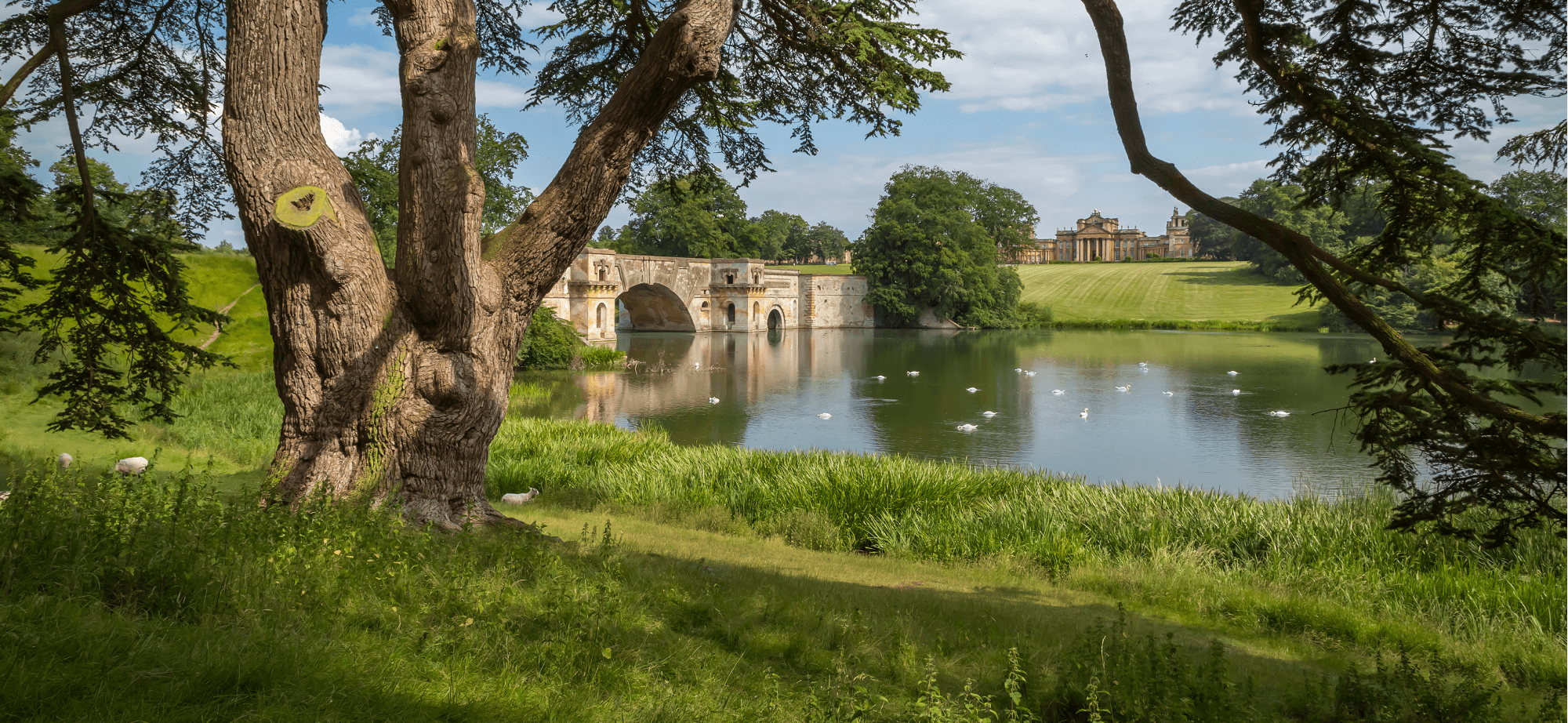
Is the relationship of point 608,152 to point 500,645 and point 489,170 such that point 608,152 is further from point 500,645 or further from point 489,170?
point 489,170

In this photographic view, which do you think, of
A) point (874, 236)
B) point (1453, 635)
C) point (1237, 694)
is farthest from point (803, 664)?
point (874, 236)

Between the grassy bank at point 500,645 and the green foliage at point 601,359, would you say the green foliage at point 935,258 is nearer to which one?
the green foliage at point 601,359

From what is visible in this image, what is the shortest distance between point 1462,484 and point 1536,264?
733 mm

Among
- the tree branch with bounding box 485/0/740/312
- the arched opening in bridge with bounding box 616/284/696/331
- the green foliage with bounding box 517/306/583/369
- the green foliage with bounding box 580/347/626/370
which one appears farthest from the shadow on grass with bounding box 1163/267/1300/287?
the tree branch with bounding box 485/0/740/312

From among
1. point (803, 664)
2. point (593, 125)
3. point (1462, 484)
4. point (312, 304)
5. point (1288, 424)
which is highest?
point (593, 125)

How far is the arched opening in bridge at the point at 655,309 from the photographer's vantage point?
48.2 meters

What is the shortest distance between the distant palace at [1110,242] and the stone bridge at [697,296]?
196 ft

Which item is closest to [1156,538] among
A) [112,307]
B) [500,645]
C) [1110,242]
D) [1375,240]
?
[1375,240]

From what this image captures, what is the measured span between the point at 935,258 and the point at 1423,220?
157 feet

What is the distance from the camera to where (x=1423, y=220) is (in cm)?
311

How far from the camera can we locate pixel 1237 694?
10.4 feet

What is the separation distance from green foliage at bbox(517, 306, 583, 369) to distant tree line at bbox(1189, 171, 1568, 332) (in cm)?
1766

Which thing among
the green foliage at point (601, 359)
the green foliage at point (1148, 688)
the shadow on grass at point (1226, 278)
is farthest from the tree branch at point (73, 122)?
the shadow on grass at point (1226, 278)

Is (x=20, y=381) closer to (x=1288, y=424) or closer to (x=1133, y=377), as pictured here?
(x=1288, y=424)
